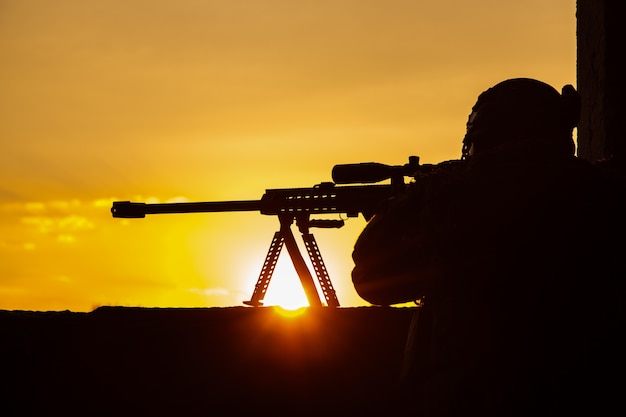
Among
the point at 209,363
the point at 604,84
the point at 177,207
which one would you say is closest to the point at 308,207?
the point at 177,207

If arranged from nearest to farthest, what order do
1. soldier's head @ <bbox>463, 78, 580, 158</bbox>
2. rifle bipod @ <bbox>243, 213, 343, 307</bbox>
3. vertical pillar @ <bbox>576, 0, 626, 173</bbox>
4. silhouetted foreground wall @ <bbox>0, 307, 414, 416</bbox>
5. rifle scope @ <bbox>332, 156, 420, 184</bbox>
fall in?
soldier's head @ <bbox>463, 78, 580, 158</bbox>
silhouetted foreground wall @ <bbox>0, 307, 414, 416</bbox>
rifle scope @ <bbox>332, 156, 420, 184</bbox>
vertical pillar @ <bbox>576, 0, 626, 173</bbox>
rifle bipod @ <bbox>243, 213, 343, 307</bbox>

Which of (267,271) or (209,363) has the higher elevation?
(267,271)

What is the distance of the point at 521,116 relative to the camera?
124 inches

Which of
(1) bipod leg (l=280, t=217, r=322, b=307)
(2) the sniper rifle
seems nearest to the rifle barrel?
(2) the sniper rifle

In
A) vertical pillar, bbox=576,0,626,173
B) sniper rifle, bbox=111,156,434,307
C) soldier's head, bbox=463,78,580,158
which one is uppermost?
sniper rifle, bbox=111,156,434,307

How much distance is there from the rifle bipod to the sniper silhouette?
33.6ft

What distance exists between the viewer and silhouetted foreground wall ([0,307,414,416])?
326 centimetres

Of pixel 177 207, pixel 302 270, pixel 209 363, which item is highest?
pixel 177 207

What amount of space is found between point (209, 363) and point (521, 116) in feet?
4.65

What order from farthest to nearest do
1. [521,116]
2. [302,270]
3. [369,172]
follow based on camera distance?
[302,270]
[369,172]
[521,116]

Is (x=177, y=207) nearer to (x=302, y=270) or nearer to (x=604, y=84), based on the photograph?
(x=302, y=270)

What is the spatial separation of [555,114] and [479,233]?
2.17 ft

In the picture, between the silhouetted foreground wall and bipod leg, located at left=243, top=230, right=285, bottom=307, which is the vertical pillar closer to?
the silhouetted foreground wall

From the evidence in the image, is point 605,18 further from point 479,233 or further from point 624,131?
point 479,233
